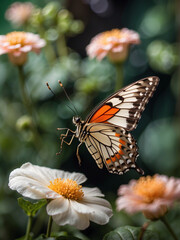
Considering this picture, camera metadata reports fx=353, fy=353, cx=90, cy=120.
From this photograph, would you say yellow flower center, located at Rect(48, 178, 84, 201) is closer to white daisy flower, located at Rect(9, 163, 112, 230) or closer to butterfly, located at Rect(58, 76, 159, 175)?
white daisy flower, located at Rect(9, 163, 112, 230)

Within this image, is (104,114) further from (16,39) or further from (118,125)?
(16,39)

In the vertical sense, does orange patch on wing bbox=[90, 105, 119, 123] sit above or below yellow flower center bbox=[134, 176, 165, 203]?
above

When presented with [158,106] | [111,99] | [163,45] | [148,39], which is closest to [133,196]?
[111,99]

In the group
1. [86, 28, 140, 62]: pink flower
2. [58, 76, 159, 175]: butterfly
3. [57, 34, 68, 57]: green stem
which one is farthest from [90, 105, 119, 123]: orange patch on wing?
[57, 34, 68, 57]: green stem

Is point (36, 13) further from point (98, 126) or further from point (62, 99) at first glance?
point (98, 126)

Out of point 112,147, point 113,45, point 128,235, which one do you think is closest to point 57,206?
point 128,235

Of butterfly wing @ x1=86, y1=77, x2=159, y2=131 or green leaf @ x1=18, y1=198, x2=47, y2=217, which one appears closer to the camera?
green leaf @ x1=18, y1=198, x2=47, y2=217

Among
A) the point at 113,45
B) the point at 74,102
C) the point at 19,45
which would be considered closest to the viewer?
the point at 19,45
